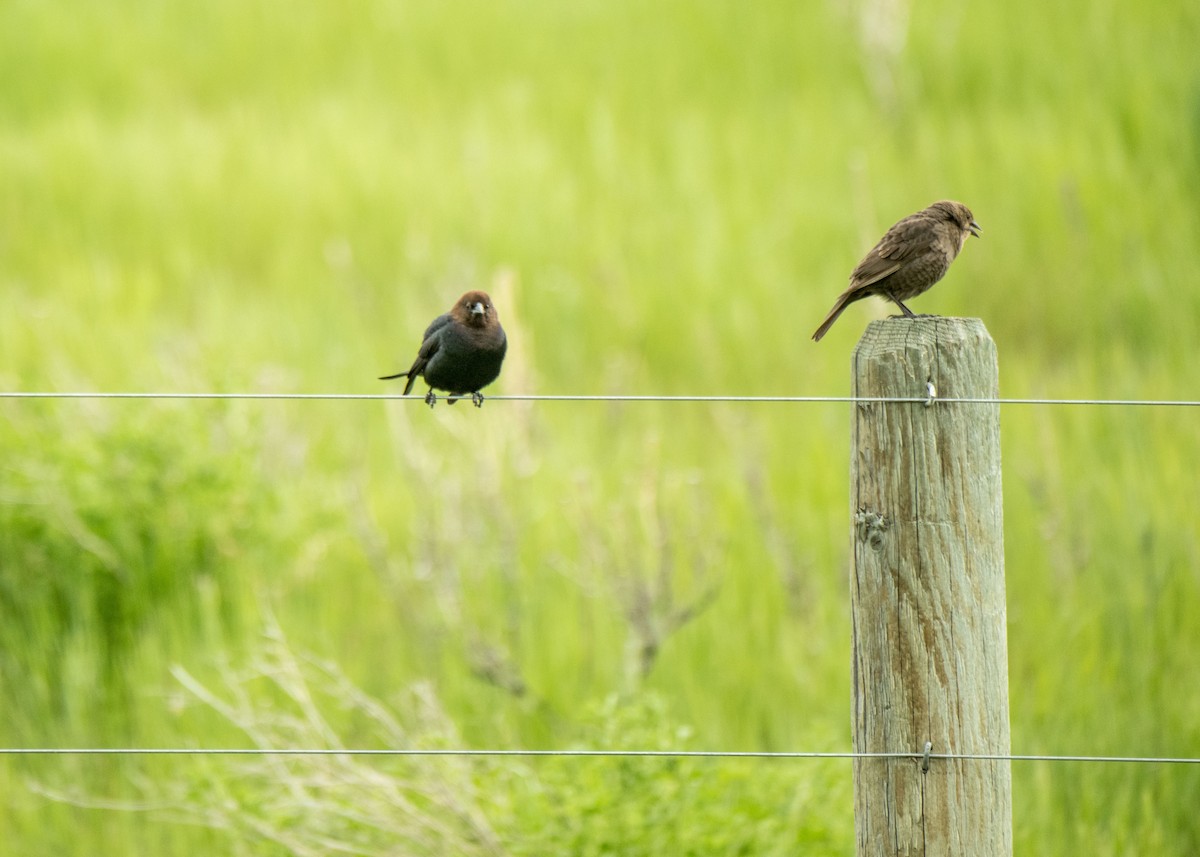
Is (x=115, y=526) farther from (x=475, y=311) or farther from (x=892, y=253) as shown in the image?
(x=892, y=253)

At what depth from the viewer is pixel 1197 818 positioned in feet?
13.9

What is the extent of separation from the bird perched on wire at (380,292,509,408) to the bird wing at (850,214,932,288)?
1.01 meters

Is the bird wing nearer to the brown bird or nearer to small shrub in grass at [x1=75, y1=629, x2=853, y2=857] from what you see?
the brown bird

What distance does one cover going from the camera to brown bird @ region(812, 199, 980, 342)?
320 cm

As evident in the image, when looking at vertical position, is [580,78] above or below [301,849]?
above

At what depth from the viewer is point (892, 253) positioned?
321 centimetres

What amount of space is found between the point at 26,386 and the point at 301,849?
275 centimetres

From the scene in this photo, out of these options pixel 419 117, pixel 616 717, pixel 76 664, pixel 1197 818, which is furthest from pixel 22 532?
pixel 419 117

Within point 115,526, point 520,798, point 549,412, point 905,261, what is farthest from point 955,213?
point 549,412

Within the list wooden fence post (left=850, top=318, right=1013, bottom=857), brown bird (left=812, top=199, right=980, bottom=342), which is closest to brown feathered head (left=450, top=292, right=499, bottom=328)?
brown bird (left=812, top=199, right=980, bottom=342)

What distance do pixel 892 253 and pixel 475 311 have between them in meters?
1.17

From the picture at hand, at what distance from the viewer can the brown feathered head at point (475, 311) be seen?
11.9 feet

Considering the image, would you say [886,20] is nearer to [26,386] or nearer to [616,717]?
[26,386]

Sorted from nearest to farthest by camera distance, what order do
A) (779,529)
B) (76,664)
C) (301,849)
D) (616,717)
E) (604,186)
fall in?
(616,717)
(301,849)
(76,664)
(779,529)
(604,186)
